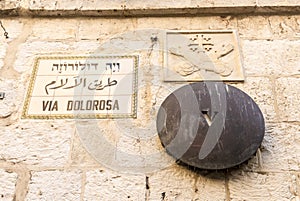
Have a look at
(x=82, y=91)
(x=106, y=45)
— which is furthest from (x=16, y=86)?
(x=106, y=45)

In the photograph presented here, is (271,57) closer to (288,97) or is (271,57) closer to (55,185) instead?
(288,97)

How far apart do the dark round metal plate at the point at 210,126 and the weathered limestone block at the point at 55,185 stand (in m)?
0.39

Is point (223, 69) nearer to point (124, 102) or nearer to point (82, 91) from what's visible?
point (124, 102)

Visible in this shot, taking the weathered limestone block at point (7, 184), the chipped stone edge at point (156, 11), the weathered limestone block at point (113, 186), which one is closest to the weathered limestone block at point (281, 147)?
the weathered limestone block at point (113, 186)

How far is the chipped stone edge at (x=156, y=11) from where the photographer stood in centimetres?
216

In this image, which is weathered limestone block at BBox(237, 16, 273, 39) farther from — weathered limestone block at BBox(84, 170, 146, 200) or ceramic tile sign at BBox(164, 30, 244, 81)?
weathered limestone block at BBox(84, 170, 146, 200)

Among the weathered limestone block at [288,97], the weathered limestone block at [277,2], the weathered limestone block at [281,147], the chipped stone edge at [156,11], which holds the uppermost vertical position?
the weathered limestone block at [277,2]

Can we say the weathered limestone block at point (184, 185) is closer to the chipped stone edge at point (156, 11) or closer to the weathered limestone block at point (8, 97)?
the weathered limestone block at point (8, 97)

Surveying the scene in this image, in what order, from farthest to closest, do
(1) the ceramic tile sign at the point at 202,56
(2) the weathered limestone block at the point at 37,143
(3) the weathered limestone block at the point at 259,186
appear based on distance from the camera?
(1) the ceramic tile sign at the point at 202,56 → (2) the weathered limestone block at the point at 37,143 → (3) the weathered limestone block at the point at 259,186

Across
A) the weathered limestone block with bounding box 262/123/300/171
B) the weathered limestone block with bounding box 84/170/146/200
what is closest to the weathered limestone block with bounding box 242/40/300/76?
the weathered limestone block with bounding box 262/123/300/171

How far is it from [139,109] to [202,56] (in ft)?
1.42

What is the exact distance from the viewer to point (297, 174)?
1600 millimetres

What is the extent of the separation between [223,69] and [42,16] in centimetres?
102

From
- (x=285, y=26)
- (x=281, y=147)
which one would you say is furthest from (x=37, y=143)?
(x=285, y=26)
